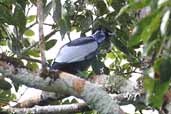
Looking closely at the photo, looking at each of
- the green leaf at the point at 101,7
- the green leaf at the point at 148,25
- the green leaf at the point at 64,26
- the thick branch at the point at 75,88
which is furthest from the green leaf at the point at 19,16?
A: the green leaf at the point at 148,25

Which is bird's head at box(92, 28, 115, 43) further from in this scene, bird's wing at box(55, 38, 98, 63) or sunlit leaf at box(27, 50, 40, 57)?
sunlit leaf at box(27, 50, 40, 57)

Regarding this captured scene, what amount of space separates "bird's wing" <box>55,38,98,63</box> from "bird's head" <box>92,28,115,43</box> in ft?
0.10

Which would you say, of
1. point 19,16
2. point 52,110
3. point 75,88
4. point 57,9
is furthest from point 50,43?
point 75,88

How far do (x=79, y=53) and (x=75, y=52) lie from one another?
0.04m

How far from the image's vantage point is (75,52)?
1.90 metres

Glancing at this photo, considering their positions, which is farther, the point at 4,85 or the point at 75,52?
the point at 75,52

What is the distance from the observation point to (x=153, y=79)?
0.57 metres

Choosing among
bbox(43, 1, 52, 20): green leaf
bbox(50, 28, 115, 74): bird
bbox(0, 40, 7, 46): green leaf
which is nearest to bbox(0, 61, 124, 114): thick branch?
bbox(43, 1, 52, 20): green leaf

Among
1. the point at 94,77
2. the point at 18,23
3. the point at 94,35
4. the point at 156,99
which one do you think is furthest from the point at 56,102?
the point at 156,99

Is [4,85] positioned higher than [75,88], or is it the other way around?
[4,85]

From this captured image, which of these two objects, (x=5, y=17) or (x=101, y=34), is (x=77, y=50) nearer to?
(x=101, y=34)

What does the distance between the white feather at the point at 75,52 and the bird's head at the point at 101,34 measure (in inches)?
1.5

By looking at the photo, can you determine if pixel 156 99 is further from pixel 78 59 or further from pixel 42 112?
pixel 78 59

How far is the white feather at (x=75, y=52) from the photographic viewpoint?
184 cm
